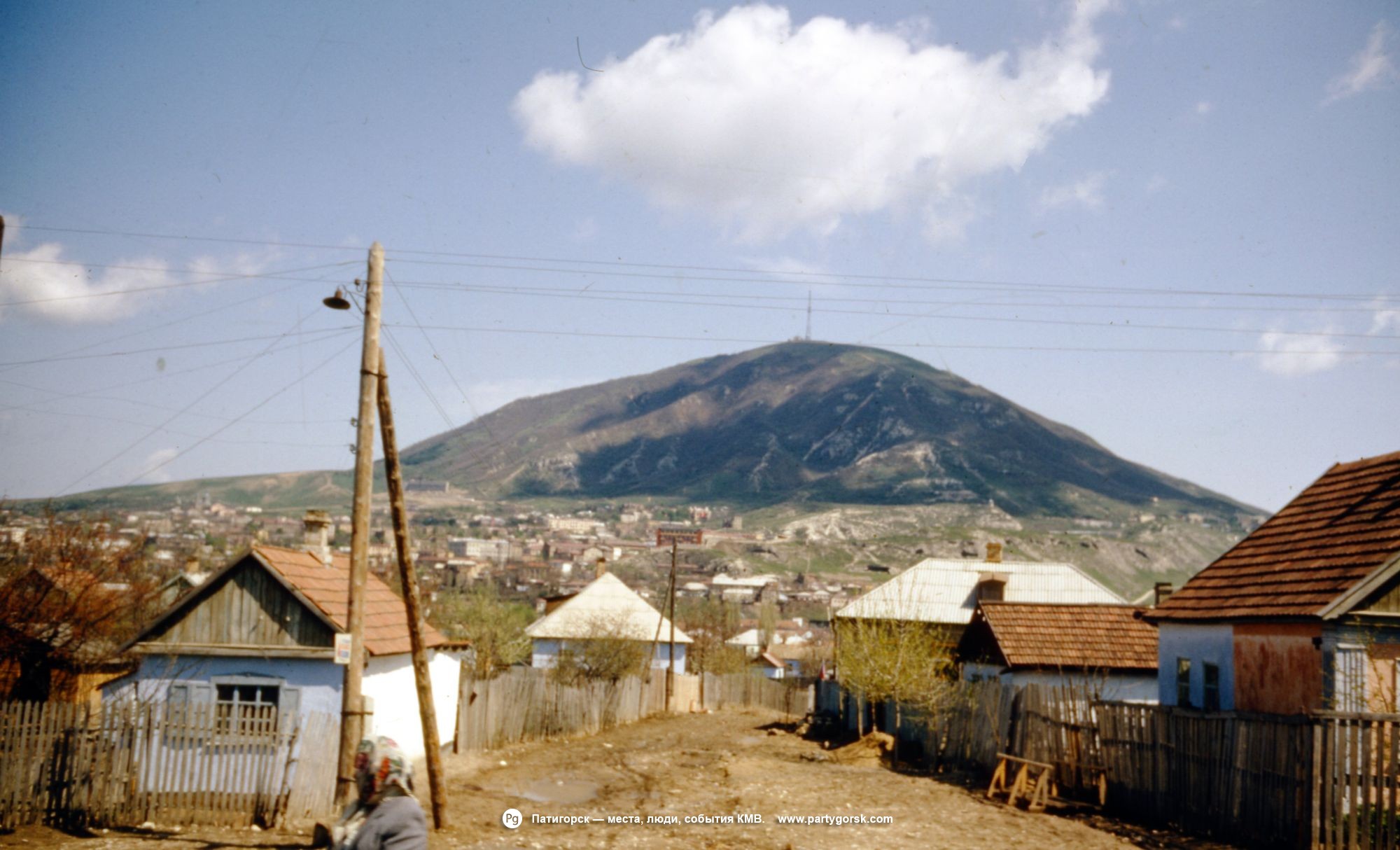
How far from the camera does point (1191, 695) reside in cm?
2262

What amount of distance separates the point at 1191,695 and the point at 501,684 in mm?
18762

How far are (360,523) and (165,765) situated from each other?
5.87m

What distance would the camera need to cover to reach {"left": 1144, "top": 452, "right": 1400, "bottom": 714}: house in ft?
56.9

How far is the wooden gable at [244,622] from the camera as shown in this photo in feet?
71.1

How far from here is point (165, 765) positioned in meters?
17.8

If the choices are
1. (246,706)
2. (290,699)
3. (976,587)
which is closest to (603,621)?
(976,587)

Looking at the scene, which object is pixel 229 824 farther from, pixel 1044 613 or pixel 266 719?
pixel 1044 613

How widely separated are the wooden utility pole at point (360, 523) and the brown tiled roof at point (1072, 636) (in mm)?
19160

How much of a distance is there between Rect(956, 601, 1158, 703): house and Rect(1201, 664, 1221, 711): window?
5.89m

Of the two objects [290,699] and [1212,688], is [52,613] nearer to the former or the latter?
[290,699]

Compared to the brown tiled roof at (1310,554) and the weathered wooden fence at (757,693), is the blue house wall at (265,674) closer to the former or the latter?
the brown tiled roof at (1310,554)

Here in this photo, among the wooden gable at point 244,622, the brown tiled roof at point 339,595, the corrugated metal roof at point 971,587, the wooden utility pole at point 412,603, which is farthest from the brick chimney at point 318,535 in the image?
the corrugated metal roof at point 971,587

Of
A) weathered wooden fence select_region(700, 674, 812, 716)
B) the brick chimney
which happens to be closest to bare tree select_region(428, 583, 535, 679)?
weathered wooden fence select_region(700, 674, 812, 716)

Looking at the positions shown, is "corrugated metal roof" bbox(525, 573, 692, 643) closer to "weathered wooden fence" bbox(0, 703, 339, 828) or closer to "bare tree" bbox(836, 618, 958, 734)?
"bare tree" bbox(836, 618, 958, 734)
